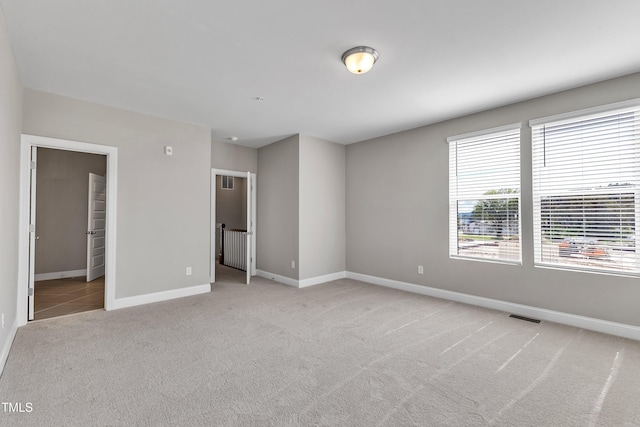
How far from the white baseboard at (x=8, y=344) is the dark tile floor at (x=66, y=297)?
47 centimetres

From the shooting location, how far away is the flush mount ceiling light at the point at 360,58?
2.54 m

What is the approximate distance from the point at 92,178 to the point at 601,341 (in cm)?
735

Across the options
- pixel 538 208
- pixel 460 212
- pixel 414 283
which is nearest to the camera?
pixel 538 208

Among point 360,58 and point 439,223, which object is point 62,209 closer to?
point 360,58

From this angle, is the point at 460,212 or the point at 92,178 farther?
the point at 92,178

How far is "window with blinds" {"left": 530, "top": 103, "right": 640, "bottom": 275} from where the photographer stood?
304 centimetres

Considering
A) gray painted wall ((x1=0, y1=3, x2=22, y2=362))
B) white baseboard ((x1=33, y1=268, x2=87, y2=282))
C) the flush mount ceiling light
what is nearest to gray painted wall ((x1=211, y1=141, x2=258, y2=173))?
gray painted wall ((x1=0, y1=3, x2=22, y2=362))

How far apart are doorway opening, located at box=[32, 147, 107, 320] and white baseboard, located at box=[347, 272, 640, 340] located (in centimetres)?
513

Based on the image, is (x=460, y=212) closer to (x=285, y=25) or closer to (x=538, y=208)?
(x=538, y=208)

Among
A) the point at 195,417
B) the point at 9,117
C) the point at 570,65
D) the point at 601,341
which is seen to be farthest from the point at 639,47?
the point at 9,117

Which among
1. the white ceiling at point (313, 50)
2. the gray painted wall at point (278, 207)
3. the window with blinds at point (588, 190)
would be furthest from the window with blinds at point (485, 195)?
the gray painted wall at point (278, 207)

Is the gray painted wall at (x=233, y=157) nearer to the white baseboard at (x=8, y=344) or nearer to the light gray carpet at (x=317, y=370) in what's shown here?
the light gray carpet at (x=317, y=370)

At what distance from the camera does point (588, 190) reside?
3.26 m

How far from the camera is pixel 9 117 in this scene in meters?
2.53
